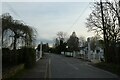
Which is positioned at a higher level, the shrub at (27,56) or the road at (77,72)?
the shrub at (27,56)

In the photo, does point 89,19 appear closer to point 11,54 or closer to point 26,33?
point 26,33

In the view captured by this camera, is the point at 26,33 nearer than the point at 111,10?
No

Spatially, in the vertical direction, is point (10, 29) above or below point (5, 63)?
above

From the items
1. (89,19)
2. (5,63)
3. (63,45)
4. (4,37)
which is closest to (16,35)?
(4,37)

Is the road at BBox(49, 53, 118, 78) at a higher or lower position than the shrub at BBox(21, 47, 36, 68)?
lower

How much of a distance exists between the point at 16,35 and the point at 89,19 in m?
10.2

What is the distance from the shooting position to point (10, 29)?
2731 centimetres

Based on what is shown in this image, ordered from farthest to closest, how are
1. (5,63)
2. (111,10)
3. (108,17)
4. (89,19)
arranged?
1. (89,19)
2. (108,17)
3. (111,10)
4. (5,63)

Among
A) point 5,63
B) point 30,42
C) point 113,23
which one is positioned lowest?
point 5,63

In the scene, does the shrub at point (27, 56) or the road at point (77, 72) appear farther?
the shrub at point (27, 56)

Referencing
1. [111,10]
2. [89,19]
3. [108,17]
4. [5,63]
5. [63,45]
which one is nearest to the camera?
[5,63]

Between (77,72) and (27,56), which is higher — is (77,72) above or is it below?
below

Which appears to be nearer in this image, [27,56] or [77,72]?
[77,72]

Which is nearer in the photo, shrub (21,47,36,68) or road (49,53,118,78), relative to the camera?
road (49,53,118,78)
